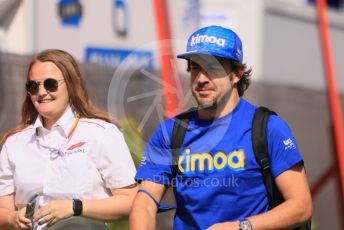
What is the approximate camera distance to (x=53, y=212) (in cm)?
433

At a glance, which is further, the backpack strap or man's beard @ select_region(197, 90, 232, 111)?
man's beard @ select_region(197, 90, 232, 111)

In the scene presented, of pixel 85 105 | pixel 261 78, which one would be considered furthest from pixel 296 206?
pixel 261 78

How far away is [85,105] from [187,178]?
0.75 meters

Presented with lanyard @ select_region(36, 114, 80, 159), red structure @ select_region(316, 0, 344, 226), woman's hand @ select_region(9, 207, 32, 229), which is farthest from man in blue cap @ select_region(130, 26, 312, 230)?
red structure @ select_region(316, 0, 344, 226)

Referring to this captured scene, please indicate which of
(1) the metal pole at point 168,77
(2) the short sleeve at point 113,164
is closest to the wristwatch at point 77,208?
(2) the short sleeve at point 113,164

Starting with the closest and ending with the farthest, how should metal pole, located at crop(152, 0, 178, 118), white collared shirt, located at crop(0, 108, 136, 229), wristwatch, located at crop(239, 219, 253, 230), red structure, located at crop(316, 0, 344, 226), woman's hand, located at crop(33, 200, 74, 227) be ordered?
wristwatch, located at crop(239, 219, 253, 230) < woman's hand, located at crop(33, 200, 74, 227) < white collared shirt, located at crop(0, 108, 136, 229) < metal pole, located at crop(152, 0, 178, 118) < red structure, located at crop(316, 0, 344, 226)

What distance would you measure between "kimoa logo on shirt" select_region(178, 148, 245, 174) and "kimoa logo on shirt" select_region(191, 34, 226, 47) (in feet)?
1.50

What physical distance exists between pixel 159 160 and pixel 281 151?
1.71 feet

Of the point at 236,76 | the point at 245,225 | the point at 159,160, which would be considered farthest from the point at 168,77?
the point at 245,225

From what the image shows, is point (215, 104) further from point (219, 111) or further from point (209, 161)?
point (209, 161)

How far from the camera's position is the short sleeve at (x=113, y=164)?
4.47m

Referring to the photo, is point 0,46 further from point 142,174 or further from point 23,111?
point 142,174

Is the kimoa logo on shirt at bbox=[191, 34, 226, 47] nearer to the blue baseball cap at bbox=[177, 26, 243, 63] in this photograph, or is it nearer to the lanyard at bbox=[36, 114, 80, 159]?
the blue baseball cap at bbox=[177, 26, 243, 63]

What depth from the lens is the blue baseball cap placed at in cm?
421
